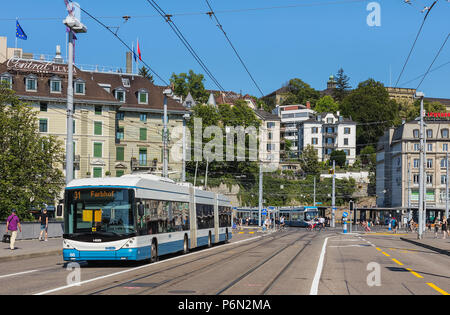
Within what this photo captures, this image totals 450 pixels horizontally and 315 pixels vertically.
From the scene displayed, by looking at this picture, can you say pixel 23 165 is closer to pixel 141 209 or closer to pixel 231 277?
pixel 141 209

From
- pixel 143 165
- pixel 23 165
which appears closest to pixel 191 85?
pixel 143 165

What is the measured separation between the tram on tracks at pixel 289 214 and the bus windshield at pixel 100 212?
226 feet

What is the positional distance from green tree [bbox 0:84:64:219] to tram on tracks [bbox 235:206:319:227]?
51.3 metres

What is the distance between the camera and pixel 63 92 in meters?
67.8

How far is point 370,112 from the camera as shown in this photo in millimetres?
145500

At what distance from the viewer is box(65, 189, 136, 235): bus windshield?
19.5 m

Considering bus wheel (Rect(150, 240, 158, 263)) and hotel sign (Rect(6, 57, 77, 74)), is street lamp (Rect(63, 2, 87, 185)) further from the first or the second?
hotel sign (Rect(6, 57, 77, 74))

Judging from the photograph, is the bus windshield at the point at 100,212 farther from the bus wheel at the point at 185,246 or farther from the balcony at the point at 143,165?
the balcony at the point at 143,165

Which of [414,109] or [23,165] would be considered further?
[414,109]

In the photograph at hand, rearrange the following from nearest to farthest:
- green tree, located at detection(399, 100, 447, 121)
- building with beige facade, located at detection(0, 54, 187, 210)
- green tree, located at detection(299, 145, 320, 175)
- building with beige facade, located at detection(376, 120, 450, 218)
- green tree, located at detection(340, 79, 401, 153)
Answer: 1. building with beige facade, located at detection(0, 54, 187, 210)
2. building with beige facade, located at detection(376, 120, 450, 218)
3. green tree, located at detection(299, 145, 320, 175)
4. green tree, located at detection(340, 79, 401, 153)
5. green tree, located at detection(399, 100, 447, 121)

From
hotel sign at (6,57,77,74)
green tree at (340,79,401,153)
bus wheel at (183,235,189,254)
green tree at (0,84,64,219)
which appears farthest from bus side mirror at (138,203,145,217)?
green tree at (340,79,401,153)

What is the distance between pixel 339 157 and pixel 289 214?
42.6 m
